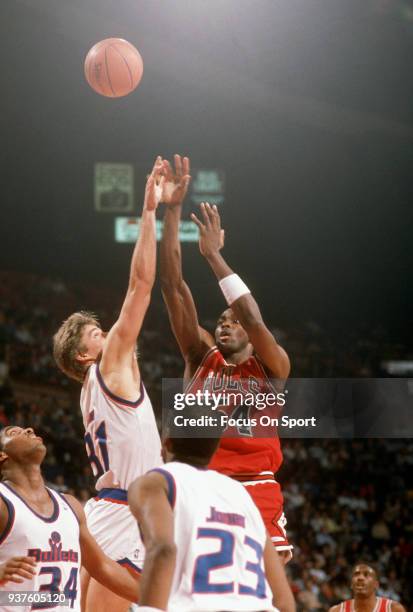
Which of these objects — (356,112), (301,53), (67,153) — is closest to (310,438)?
(301,53)

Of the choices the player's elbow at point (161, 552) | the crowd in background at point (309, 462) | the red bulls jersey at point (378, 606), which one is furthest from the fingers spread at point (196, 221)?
the crowd in background at point (309, 462)

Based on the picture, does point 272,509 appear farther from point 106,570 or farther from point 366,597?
point 366,597

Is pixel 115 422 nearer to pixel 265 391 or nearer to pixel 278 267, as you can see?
pixel 265 391

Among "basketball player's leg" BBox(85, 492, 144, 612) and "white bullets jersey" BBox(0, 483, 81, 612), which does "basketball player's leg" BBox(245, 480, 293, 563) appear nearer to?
"basketball player's leg" BBox(85, 492, 144, 612)

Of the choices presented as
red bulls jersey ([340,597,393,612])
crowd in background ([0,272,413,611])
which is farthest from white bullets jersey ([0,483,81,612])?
crowd in background ([0,272,413,611])

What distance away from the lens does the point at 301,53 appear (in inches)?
707

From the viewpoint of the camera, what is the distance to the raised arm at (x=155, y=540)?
2.65 metres

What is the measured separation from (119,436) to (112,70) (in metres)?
3.43

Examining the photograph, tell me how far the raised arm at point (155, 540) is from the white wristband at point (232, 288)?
2083 mm

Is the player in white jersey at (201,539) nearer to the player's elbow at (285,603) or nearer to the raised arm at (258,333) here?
the player's elbow at (285,603)

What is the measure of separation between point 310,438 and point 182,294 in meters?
14.2

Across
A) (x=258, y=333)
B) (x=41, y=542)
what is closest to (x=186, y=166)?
(x=258, y=333)

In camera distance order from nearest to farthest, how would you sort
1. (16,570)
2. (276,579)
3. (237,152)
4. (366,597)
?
(276,579) → (16,570) → (366,597) → (237,152)

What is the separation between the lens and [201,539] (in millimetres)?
2871
